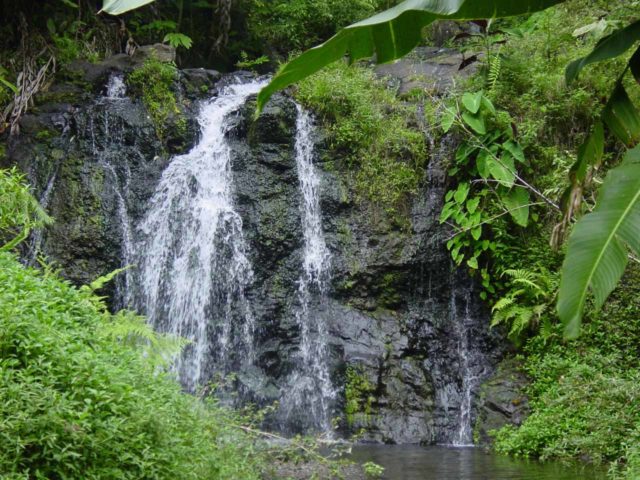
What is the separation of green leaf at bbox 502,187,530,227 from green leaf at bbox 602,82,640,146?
23.5ft

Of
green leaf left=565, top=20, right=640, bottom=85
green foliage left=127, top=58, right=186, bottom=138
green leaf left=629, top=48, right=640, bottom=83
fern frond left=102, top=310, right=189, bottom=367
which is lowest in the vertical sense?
fern frond left=102, top=310, right=189, bottom=367

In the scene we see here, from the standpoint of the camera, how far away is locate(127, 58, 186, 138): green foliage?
12.0m

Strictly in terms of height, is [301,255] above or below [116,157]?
below

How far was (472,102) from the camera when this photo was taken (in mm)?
10867

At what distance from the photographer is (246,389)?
9.59m

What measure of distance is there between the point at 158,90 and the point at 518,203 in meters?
6.86

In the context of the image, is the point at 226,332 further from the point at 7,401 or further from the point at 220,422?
the point at 7,401

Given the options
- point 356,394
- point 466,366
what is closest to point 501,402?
point 466,366

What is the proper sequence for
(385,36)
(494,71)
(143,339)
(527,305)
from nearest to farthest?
(385,36) → (143,339) → (527,305) → (494,71)

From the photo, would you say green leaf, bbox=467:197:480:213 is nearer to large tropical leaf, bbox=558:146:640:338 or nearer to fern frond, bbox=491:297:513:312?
A: fern frond, bbox=491:297:513:312

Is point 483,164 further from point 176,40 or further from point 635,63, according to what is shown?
point 635,63

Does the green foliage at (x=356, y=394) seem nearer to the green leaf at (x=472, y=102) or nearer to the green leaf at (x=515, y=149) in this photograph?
the green leaf at (x=515, y=149)

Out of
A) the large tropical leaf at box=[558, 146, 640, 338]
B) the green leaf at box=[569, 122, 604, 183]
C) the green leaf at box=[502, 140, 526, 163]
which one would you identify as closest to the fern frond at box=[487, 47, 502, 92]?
the green leaf at box=[502, 140, 526, 163]

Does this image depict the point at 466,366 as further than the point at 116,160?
No
